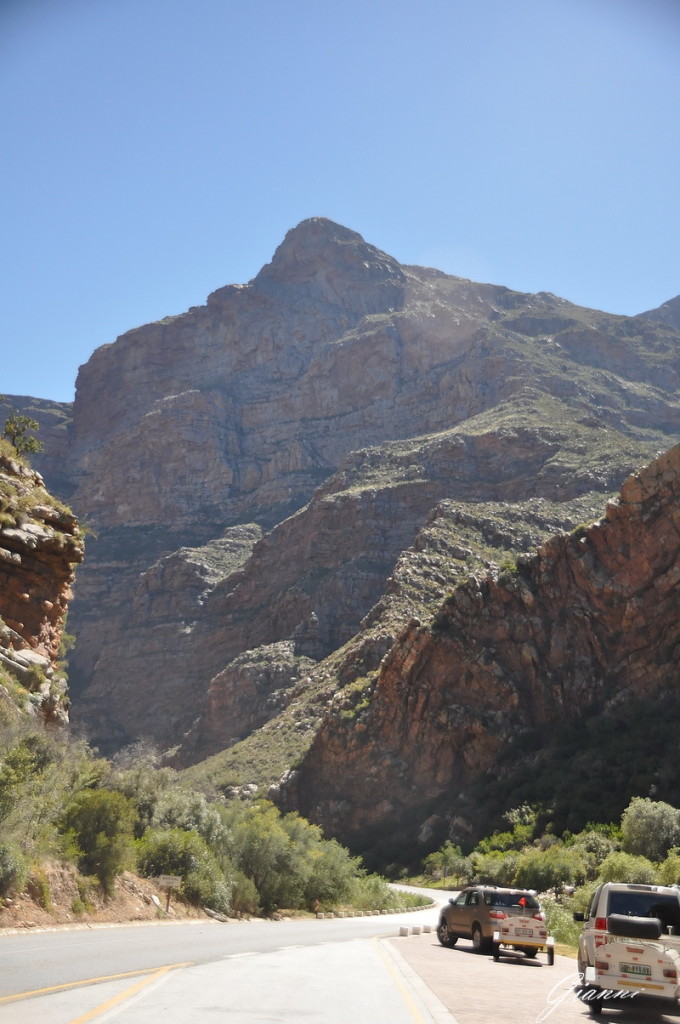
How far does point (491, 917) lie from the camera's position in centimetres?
1881

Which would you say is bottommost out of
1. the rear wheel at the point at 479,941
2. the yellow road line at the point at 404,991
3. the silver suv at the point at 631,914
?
the rear wheel at the point at 479,941

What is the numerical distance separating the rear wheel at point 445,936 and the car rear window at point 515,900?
238 cm

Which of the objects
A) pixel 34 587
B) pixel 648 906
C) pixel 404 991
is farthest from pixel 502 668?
pixel 404 991

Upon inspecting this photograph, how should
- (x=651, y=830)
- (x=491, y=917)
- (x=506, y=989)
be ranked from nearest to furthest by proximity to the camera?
(x=506, y=989) < (x=491, y=917) < (x=651, y=830)

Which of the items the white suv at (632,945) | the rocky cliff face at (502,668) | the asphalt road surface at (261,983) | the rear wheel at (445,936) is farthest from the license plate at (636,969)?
the rocky cliff face at (502,668)

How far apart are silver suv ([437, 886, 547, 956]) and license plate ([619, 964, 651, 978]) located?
7.18 meters

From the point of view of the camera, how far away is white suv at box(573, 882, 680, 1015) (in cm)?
1115

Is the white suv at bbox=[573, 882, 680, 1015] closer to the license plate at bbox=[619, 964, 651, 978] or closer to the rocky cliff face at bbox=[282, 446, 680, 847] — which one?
the license plate at bbox=[619, 964, 651, 978]

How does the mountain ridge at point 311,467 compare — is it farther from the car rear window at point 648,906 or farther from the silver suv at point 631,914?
the car rear window at point 648,906

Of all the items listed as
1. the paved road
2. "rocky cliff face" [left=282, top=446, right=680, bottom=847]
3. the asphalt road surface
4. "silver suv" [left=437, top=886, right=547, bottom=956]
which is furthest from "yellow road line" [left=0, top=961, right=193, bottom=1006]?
"rocky cliff face" [left=282, top=446, right=680, bottom=847]

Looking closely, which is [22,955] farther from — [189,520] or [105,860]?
[189,520]

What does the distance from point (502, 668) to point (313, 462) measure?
276 feet

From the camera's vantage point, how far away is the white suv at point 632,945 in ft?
36.6

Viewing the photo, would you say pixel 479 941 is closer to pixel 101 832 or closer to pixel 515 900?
pixel 515 900
